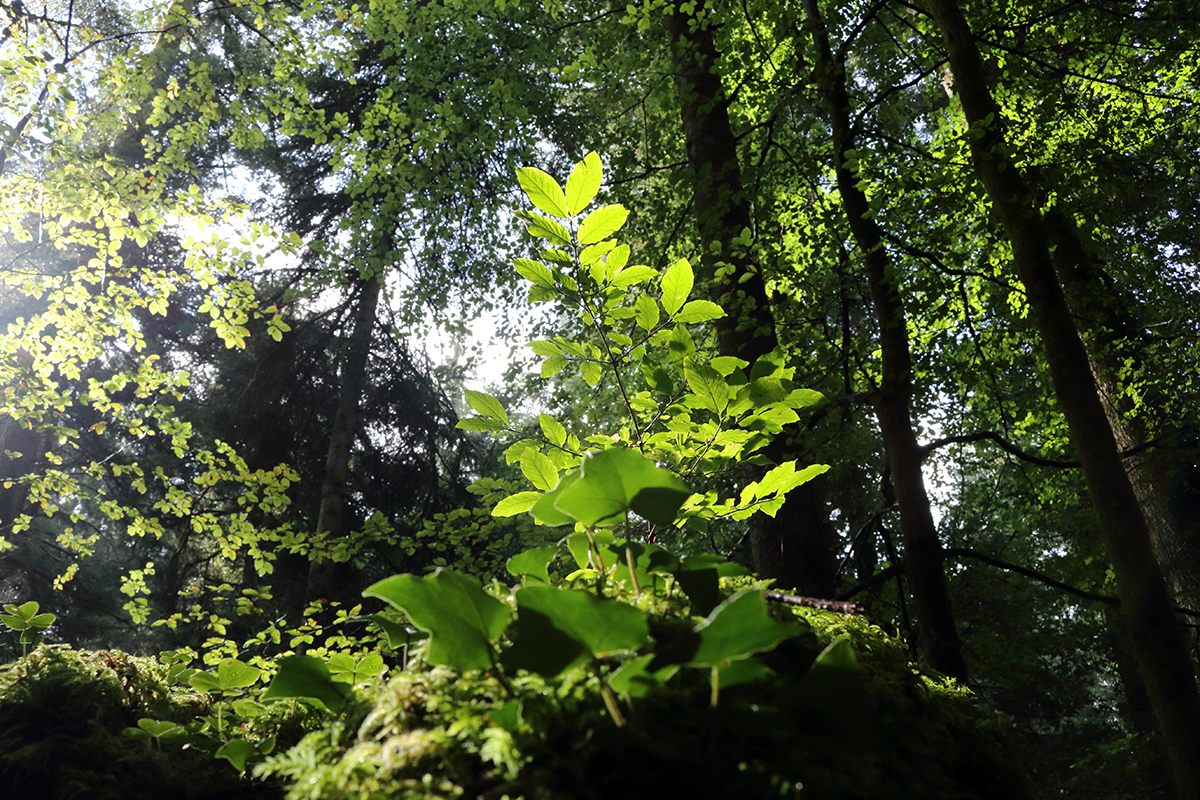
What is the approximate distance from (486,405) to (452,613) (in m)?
0.78

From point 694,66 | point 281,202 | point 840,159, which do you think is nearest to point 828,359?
point 840,159

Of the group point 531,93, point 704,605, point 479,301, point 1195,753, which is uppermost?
point 531,93

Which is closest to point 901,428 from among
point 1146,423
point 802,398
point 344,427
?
point 802,398

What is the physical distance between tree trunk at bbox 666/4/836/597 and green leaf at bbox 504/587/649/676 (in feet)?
7.43

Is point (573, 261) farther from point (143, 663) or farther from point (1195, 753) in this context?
point (1195, 753)

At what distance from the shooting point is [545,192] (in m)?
1.04

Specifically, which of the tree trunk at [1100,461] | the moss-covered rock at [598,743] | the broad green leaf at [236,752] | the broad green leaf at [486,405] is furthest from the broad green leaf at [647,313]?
the tree trunk at [1100,461]

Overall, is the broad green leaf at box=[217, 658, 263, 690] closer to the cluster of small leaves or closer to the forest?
the forest

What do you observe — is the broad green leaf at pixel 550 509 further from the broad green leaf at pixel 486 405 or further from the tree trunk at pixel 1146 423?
the tree trunk at pixel 1146 423

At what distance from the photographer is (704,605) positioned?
63 centimetres

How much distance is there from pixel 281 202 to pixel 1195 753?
499 inches

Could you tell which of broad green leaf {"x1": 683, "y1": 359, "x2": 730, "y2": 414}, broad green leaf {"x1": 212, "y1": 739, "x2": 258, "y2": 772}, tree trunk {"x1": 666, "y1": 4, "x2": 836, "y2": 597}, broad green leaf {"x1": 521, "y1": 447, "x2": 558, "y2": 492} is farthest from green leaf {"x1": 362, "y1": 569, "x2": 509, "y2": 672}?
tree trunk {"x1": 666, "y1": 4, "x2": 836, "y2": 597}

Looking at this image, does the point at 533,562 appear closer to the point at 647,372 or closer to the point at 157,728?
the point at 647,372

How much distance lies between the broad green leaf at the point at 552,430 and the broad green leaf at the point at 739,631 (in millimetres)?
810
